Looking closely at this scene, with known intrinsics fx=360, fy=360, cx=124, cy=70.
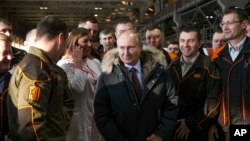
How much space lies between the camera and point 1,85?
3914 mm

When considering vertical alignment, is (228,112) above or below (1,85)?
below

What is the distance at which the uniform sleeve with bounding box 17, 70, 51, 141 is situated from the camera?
2.97 meters

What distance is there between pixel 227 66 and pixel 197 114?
0.77m

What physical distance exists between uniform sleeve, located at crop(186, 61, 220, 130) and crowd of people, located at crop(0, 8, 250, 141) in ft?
0.04

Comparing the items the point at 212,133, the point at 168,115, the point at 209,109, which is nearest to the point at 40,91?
the point at 168,115

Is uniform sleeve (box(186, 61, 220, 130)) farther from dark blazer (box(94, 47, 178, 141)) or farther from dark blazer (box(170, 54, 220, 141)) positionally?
dark blazer (box(94, 47, 178, 141))

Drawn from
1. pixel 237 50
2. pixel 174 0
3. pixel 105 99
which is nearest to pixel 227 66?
pixel 237 50

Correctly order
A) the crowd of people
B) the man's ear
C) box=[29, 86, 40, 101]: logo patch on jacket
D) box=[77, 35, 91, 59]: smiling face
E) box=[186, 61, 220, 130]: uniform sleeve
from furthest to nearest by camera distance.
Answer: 1. box=[186, 61, 220, 130]: uniform sleeve
2. box=[77, 35, 91, 59]: smiling face
3. the man's ear
4. the crowd of people
5. box=[29, 86, 40, 101]: logo patch on jacket

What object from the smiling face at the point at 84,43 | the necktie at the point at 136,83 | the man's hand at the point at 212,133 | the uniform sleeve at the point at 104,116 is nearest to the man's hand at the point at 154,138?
the uniform sleeve at the point at 104,116

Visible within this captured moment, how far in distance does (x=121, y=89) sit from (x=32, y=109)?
1351mm

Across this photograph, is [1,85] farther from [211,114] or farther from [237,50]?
[237,50]

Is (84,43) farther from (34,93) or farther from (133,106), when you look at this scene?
(34,93)

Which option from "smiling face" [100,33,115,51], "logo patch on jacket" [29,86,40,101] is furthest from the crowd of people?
"smiling face" [100,33,115,51]

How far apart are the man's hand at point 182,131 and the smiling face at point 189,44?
0.90 metres
